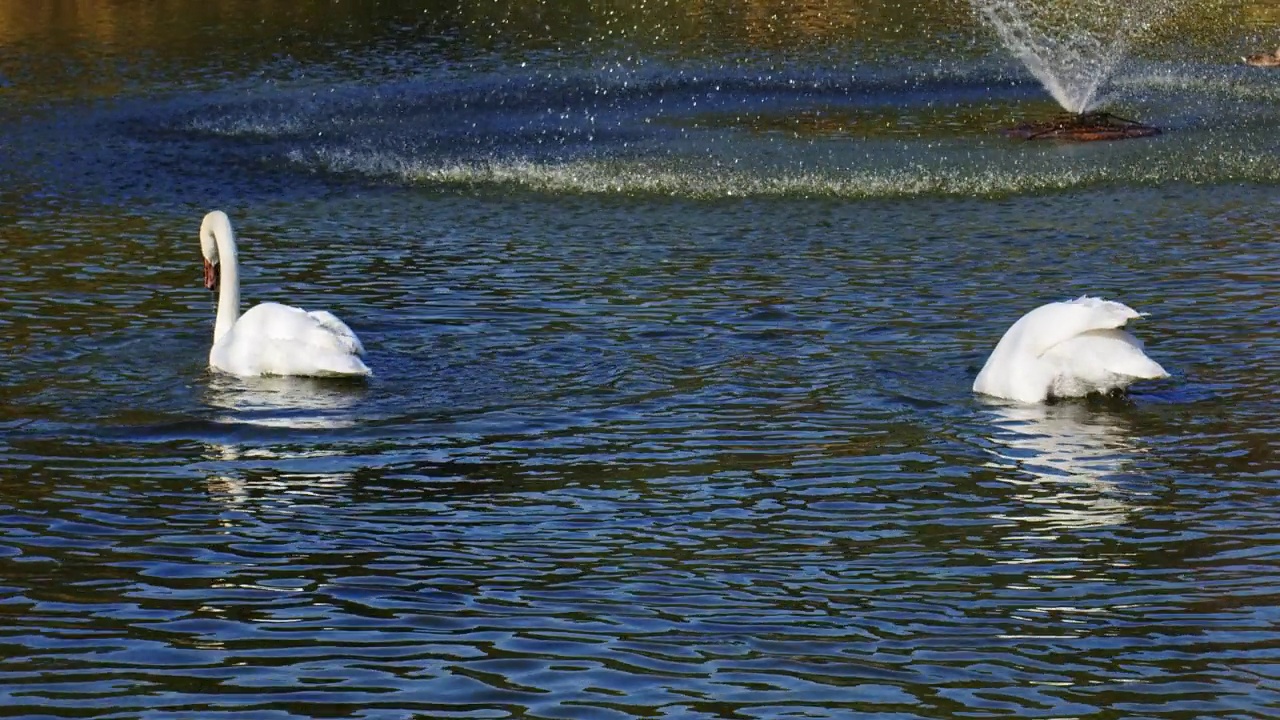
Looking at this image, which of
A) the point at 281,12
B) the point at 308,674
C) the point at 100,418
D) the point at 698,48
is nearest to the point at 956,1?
the point at 698,48

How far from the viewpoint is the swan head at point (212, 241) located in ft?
54.0

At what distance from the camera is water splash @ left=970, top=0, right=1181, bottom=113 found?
3233 cm

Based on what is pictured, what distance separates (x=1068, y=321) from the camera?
12.9m

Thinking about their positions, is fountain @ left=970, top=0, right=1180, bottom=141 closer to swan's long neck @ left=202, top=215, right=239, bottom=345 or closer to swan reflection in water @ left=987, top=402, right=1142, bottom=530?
swan's long neck @ left=202, top=215, right=239, bottom=345

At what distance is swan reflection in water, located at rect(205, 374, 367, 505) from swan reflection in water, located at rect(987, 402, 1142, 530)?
12.2ft

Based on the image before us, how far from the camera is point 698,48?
39.2 meters

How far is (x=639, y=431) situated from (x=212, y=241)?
5729mm

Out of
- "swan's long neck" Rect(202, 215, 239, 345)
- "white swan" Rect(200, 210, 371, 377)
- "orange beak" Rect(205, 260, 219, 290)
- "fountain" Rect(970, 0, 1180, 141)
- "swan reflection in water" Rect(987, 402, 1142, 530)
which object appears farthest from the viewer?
"fountain" Rect(970, 0, 1180, 141)

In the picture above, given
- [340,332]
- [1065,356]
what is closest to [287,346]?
[340,332]

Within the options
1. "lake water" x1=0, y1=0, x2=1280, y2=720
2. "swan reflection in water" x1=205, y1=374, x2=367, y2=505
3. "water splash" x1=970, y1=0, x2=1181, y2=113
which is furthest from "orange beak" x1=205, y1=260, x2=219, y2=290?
"water splash" x1=970, y1=0, x2=1181, y2=113

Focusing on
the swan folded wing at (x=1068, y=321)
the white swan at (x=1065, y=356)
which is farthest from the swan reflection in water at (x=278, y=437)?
the swan folded wing at (x=1068, y=321)

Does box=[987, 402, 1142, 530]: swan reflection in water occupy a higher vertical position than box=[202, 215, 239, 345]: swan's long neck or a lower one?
lower

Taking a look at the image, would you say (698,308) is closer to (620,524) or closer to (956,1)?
(620,524)

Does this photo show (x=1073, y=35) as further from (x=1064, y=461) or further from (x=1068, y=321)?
(x=1064, y=461)
